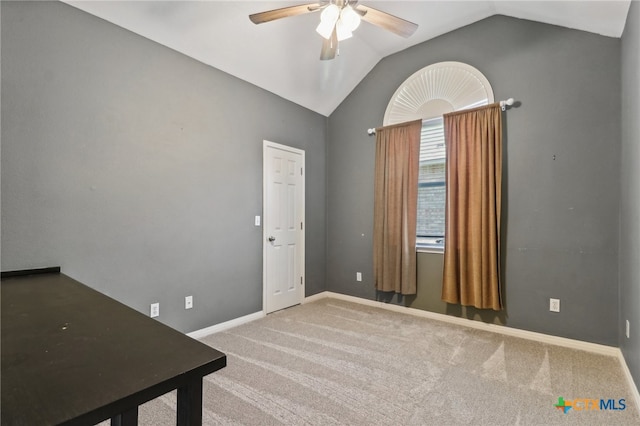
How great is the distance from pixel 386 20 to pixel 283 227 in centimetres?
252

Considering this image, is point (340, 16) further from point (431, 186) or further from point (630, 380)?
point (630, 380)

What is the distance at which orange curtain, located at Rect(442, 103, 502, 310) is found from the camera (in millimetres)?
3023

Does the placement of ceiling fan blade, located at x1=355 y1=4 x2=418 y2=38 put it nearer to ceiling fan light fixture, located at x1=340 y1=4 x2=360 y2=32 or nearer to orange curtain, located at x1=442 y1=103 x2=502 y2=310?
ceiling fan light fixture, located at x1=340 y1=4 x2=360 y2=32

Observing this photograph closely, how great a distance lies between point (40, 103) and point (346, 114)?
333 cm

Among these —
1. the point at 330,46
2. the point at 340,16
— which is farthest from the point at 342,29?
the point at 330,46

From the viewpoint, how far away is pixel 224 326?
10.4 ft

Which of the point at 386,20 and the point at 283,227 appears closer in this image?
the point at 386,20

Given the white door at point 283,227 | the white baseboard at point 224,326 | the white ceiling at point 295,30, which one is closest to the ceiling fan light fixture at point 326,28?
the white ceiling at point 295,30

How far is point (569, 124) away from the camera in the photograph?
9.06 feet

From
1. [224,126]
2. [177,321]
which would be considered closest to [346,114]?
[224,126]

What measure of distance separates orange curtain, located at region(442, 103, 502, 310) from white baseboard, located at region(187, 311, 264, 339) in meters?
2.17

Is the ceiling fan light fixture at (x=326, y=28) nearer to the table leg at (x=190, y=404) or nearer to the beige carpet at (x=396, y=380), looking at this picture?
the table leg at (x=190, y=404)

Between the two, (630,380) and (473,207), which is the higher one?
(473,207)

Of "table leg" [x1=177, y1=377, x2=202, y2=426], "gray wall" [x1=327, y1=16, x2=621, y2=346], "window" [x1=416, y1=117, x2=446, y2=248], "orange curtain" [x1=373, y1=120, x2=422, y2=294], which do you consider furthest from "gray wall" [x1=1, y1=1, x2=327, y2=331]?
"gray wall" [x1=327, y1=16, x2=621, y2=346]
